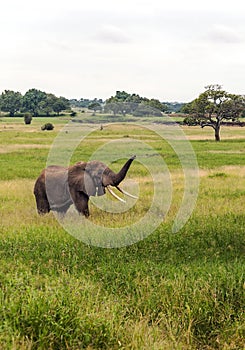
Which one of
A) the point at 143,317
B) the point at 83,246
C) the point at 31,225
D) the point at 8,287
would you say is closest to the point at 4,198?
the point at 31,225

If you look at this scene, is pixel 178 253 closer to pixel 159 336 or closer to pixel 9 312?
pixel 159 336

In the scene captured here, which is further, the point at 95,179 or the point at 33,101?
the point at 33,101

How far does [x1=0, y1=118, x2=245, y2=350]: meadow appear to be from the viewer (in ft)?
20.1

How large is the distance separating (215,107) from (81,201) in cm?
4228

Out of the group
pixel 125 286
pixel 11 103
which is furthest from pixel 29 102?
pixel 125 286

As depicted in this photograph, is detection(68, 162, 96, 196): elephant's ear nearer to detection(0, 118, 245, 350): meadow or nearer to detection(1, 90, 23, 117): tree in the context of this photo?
detection(0, 118, 245, 350): meadow

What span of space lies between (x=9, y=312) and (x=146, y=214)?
7.17 m

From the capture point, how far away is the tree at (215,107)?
174 feet

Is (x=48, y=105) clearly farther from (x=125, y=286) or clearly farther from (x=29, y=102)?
(x=125, y=286)

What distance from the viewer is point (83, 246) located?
31.9ft

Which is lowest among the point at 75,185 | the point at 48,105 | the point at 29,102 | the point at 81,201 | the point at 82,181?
the point at 81,201

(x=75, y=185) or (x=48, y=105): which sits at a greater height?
(x=48, y=105)

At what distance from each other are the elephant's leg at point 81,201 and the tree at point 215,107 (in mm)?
41506

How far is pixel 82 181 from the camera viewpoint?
12.6 meters
